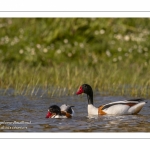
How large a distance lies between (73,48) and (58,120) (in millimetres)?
4181

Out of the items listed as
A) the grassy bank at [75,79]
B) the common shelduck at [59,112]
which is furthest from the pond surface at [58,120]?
the grassy bank at [75,79]

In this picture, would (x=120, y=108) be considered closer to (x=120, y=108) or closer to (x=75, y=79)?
(x=120, y=108)

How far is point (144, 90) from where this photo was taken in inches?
397

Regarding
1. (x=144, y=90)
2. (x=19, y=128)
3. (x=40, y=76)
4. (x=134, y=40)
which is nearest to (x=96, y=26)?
(x=134, y=40)

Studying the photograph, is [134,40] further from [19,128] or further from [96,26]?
[19,128]

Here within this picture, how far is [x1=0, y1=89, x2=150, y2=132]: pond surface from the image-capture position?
329 inches

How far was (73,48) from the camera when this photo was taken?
12.7 metres

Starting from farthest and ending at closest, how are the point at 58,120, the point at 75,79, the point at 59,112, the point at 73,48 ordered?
the point at 73,48, the point at 75,79, the point at 59,112, the point at 58,120

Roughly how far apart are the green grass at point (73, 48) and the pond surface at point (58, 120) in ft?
4.26

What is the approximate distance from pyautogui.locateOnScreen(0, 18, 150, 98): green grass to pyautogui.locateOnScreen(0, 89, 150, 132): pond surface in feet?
4.26

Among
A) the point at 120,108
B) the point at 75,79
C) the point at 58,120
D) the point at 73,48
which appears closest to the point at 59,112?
the point at 58,120
